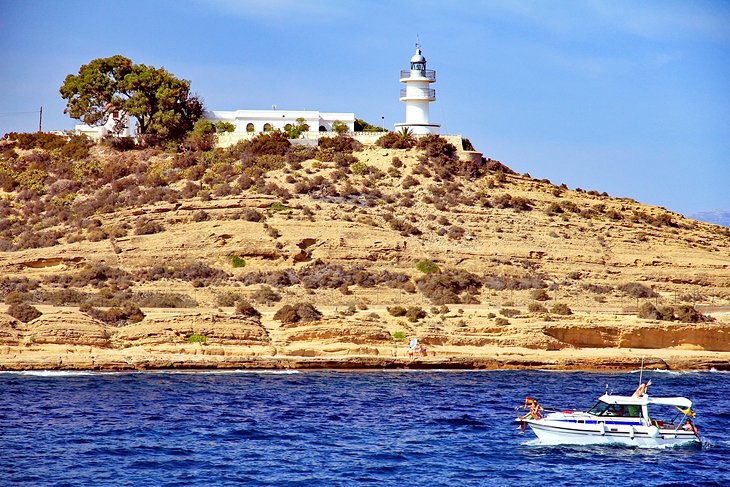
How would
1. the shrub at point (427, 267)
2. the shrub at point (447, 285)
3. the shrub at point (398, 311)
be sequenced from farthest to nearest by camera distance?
the shrub at point (427, 267), the shrub at point (447, 285), the shrub at point (398, 311)

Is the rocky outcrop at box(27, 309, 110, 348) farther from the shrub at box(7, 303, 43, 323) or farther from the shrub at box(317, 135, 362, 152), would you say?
the shrub at box(317, 135, 362, 152)

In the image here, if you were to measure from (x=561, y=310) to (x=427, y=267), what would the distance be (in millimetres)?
9158

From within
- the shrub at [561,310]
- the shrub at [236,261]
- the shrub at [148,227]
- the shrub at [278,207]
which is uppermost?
the shrub at [278,207]

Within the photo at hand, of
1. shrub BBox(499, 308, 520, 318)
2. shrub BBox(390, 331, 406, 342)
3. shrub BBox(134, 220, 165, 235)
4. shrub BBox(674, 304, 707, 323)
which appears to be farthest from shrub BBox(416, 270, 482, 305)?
shrub BBox(134, 220, 165, 235)

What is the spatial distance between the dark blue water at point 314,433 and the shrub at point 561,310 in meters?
8.00

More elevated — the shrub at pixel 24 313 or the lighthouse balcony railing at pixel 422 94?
the lighthouse balcony railing at pixel 422 94

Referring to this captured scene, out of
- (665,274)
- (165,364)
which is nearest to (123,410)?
(165,364)

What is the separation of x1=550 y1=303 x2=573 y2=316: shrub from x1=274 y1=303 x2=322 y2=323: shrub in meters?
11.3

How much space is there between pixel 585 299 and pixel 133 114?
113ft

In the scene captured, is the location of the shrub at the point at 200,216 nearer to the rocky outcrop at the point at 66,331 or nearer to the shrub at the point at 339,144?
the shrub at the point at 339,144

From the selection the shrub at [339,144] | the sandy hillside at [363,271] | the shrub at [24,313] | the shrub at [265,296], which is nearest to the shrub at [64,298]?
the sandy hillside at [363,271]

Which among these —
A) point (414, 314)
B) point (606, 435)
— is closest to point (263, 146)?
point (414, 314)

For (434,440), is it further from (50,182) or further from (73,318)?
(50,182)

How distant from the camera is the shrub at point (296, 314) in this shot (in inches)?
1907
